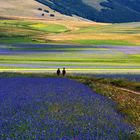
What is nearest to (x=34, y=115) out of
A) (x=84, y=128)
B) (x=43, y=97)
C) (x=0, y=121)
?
(x=0, y=121)

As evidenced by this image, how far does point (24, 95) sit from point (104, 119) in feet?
19.9

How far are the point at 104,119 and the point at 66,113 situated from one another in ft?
4.40

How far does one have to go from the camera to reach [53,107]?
16094 millimetres

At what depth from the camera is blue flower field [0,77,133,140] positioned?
37.5 feet

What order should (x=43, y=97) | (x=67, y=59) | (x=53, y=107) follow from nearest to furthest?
(x=53, y=107) < (x=43, y=97) < (x=67, y=59)

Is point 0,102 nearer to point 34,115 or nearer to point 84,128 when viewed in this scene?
point 34,115

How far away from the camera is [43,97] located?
61.8ft

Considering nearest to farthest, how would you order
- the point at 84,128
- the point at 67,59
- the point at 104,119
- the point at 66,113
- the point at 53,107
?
the point at 84,128 → the point at 104,119 → the point at 66,113 → the point at 53,107 → the point at 67,59

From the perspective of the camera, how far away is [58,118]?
45.3 feet

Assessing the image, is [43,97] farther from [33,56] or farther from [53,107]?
[33,56]

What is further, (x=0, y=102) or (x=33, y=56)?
(x=33, y=56)

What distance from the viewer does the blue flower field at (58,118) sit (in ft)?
37.5

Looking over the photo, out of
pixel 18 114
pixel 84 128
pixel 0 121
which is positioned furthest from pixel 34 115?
pixel 84 128

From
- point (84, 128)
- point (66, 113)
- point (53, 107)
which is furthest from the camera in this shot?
point (53, 107)
